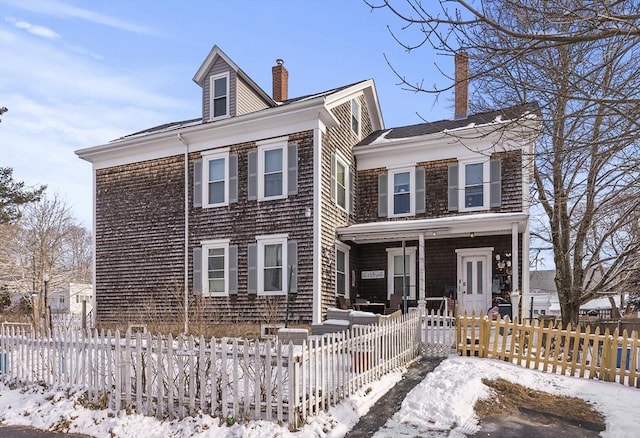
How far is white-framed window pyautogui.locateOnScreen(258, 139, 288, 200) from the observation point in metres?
15.5

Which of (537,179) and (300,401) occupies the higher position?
(537,179)

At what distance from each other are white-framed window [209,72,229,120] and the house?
0.05 metres

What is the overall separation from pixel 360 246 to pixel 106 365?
11313mm

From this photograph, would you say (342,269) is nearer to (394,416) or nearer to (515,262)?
(515,262)

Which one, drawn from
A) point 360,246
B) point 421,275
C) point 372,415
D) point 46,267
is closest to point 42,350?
point 372,415

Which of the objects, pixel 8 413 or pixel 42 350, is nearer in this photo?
pixel 8 413

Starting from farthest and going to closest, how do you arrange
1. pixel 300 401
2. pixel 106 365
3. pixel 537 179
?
pixel 537 179
pixel 106 365
pixel 300 401

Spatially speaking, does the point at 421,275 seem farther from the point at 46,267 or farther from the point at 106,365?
the point at 46,267

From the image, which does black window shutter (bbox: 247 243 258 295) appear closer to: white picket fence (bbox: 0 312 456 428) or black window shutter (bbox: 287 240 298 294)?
black window shutter (bbox: 287 240 298 294)

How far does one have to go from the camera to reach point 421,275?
14.8 meters

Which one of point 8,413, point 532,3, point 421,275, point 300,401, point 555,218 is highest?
point 532,3

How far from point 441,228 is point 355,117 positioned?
5.83 m

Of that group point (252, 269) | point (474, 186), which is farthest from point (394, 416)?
point (474, 186)

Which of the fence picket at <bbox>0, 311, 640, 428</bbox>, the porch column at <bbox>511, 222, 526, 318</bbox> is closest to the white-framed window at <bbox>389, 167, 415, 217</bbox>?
the porch column at <bbox>511, 222, 526, 318</bbox>
